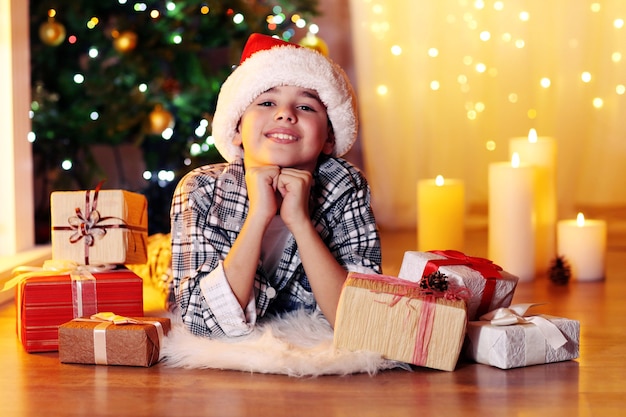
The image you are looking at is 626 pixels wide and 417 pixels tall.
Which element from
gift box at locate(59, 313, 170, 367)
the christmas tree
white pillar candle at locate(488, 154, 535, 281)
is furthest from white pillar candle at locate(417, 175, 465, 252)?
gift box at locate(59, 313, 170, 367)

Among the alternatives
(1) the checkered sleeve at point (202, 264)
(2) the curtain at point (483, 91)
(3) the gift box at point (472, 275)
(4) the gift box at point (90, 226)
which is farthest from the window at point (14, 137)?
(2) the curtain at point (483, 91)

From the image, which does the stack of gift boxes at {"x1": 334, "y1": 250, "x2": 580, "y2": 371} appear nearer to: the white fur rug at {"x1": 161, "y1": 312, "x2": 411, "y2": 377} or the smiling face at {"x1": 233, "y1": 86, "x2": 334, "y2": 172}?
the white fur rug at {"x1": 161, "y1": 312, "x2": 411, "y2": 377}

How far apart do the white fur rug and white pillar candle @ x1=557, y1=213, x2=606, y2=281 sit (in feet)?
3.61

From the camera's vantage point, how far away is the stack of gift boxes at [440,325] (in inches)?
59.6

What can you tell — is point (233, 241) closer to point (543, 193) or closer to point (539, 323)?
point (539, 323)

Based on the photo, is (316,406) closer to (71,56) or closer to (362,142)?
(71,56)

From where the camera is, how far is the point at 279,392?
1.44m

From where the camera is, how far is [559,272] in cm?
251

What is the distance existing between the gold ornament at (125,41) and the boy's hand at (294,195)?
1506 millimetres

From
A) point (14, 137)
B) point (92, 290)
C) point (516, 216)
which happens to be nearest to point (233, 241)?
point (92, 290)

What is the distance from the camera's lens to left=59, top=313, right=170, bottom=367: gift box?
1605 millimetres

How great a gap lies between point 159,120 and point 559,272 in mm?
1419

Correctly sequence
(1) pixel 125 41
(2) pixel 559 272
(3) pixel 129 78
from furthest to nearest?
(3) pixel 129 78 < (1) pixel 125 41 < (2) pixel 559 272

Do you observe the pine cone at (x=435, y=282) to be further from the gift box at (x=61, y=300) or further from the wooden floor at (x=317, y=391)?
the gift box at (x=61, y=300)
